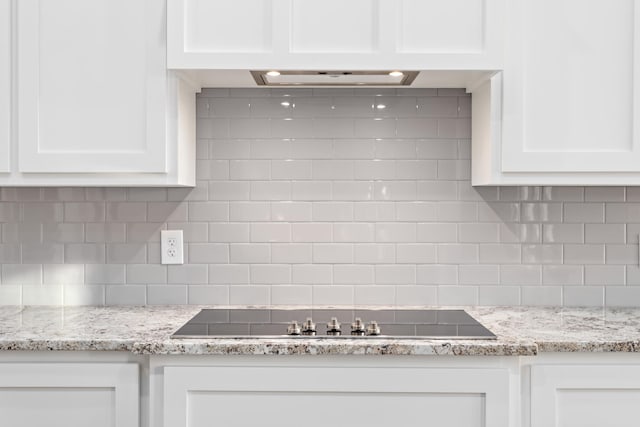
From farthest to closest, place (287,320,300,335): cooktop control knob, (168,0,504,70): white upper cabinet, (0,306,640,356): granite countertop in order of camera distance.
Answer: (168,0,504,70): white upper cabinet → (287,320,300,335): cooktop control knob → (0,306,640,356): granite countertop

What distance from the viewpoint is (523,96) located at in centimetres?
198

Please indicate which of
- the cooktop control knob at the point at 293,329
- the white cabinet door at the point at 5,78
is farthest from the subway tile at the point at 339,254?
the white cabinet door at the point at 5,78

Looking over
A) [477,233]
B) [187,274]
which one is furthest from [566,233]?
[187,274]

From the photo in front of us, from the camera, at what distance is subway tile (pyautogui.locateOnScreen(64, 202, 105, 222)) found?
7.74 feet

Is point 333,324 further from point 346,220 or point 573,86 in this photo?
point 573,86

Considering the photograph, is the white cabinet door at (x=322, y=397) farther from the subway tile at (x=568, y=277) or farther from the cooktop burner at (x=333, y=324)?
the subway tile at (x=568, y=277)

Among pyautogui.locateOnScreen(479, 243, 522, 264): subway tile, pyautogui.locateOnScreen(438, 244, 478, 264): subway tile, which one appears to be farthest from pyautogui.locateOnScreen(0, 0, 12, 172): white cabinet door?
pyautogui.locateOnScreen(479, 243, 522, 264): subway tile

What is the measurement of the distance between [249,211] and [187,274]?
33 cm

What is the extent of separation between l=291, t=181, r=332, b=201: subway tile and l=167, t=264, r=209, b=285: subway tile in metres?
0.43

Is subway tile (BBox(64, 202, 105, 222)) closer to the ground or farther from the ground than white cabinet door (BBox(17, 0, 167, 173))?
closer to the ground

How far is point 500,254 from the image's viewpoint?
2.35 meters

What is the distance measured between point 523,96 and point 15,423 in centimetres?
175

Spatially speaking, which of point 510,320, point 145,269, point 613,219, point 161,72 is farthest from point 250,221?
point 613,219

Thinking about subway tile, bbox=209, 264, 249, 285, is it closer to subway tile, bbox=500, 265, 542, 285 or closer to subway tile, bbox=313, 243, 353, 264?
subway tile, bbox=313, 243, 353, 264
